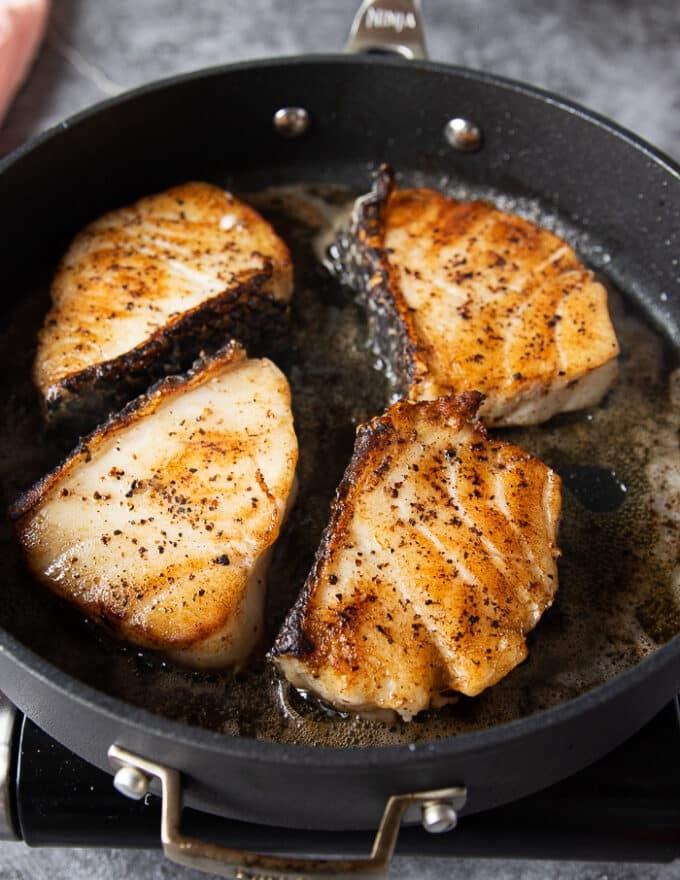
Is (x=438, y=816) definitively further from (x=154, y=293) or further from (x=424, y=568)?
(x=154, y=293)

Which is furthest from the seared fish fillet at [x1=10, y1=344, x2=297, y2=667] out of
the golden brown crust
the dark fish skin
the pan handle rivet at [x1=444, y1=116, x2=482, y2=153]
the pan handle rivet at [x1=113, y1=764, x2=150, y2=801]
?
the pan handle rivet at [x1=444, y1=116, x2=482, y2=153]

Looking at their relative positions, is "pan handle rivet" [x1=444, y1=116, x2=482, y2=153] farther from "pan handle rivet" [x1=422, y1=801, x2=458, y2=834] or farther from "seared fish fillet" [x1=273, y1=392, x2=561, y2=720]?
"pan handle rivet" [x1=422, y1=801, x2=458, y2=834]

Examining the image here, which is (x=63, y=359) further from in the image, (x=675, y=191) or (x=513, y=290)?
(x=675, y=191)

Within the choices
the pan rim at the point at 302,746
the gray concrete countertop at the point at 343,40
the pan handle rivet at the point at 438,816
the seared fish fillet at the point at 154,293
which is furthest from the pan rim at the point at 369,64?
the pan handle rivet at the point at 438,816

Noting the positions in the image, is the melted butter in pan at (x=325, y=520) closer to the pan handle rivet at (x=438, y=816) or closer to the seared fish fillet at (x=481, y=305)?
the seared fish fillet at (x=481, y=305)

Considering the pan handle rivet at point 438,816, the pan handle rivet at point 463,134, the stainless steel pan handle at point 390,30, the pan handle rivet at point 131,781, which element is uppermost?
the stainless steel pan handle at point 390,30

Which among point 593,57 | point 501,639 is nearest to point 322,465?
Result: point 501,639

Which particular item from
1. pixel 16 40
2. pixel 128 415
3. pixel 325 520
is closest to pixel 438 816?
pixel 325 520
